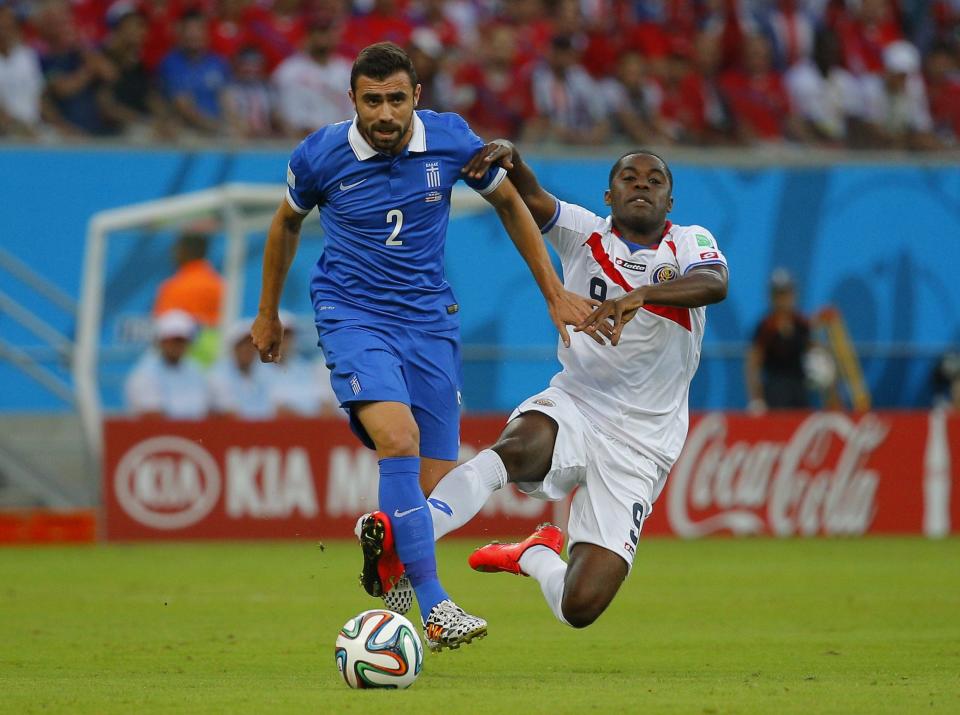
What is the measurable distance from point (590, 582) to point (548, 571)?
0.26 meters

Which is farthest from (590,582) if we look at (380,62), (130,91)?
(130,91)

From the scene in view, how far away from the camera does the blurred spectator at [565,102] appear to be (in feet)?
60.7

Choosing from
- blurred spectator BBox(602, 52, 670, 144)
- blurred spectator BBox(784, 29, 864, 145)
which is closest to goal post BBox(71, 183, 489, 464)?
blurred spectator BBox(602, 52, 670, 144)

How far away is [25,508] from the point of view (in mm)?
16125

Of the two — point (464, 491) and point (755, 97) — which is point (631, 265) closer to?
point (464, 491)

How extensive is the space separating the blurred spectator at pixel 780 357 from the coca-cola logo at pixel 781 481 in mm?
1192

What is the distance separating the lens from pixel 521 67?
18.7 m

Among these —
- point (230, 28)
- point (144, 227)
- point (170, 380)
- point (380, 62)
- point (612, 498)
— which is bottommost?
point (170, 380)

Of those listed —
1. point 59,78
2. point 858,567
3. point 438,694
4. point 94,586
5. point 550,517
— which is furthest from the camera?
point 59,78

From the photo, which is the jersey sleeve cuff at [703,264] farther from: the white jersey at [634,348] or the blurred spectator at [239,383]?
the blurred spectator at [239,383]

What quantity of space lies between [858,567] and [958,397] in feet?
19.9

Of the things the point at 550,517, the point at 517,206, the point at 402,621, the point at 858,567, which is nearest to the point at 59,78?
the point at 550,517

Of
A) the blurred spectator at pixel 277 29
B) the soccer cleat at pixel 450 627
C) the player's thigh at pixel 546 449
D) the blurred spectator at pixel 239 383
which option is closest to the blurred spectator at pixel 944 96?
the blurred spectator at pixel 277 29

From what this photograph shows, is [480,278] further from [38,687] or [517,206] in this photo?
[38,687]
